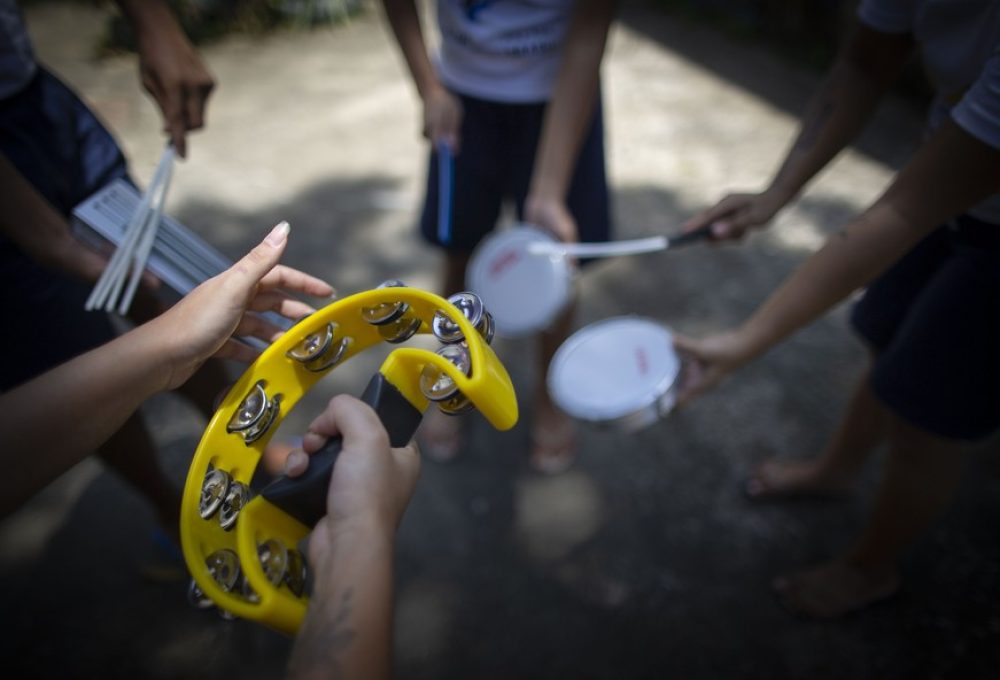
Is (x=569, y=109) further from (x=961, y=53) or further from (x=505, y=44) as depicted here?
(x=961, y=53)

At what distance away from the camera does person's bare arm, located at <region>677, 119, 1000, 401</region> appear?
3.16ft

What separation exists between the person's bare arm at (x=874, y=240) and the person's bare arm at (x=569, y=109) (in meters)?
0.48

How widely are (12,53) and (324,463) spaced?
3.28 feet

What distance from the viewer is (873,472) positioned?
6.22 ft

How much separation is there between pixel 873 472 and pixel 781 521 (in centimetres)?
34

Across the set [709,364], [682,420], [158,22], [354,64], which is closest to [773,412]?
[682,420]

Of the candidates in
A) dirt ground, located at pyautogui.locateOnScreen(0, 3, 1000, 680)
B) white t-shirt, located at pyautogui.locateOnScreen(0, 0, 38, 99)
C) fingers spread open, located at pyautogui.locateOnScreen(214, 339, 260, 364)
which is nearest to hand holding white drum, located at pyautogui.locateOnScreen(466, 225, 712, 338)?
dirt ground, located at pyautogui.locateOnScreen(0, 3, 1000, 680)

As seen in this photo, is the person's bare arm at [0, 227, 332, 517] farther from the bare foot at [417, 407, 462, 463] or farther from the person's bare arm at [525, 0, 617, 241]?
the bare foot at [417, 407, 462, 463]

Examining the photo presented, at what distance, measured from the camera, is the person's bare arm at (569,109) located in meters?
1.49

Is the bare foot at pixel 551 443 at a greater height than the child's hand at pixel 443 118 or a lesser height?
lesser

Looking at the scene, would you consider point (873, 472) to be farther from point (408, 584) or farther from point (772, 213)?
point (408, 584)

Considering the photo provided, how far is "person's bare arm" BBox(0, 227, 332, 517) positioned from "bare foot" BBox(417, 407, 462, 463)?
3.75 ft

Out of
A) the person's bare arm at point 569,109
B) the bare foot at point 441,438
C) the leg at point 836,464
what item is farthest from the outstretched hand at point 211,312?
the leg at point 836,464

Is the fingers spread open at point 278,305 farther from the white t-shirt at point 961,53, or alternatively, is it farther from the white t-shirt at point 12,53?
the white t-shirt at point 961,53
